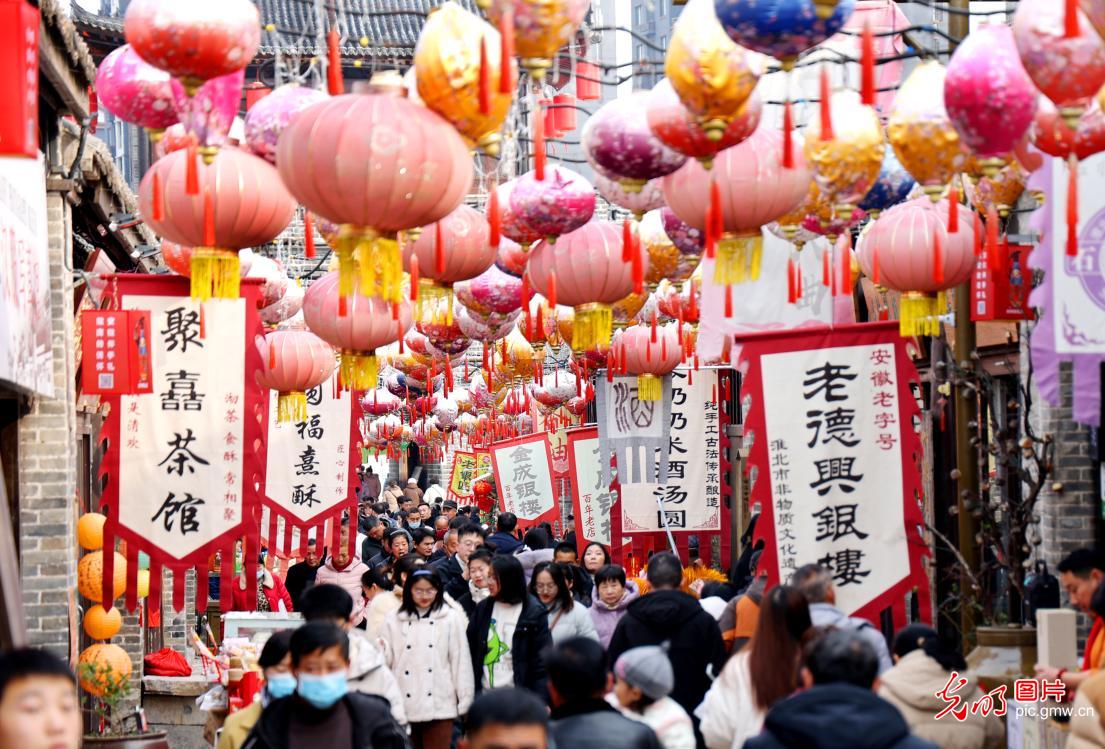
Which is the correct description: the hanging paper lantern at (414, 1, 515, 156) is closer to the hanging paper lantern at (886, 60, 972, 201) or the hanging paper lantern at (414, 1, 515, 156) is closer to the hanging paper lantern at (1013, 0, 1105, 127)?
the hanging paper lantern at (886, 60, 972, 201)

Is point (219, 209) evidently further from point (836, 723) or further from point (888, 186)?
point (836, 723)

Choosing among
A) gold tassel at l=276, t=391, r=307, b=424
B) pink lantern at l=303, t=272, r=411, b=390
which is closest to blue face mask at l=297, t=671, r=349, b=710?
pink lantern at l=303, t=272, r=411, b=390

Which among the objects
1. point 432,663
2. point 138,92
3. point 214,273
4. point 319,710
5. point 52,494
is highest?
point 138,92

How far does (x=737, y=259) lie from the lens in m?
8.95

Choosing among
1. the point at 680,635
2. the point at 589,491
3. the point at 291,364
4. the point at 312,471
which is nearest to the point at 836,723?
the point at 680,635

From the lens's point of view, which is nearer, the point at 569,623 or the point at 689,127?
the point at 689,127

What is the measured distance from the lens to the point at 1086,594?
28.3ft

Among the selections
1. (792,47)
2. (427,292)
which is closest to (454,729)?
(427,292)

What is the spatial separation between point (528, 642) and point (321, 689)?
15.2 ft

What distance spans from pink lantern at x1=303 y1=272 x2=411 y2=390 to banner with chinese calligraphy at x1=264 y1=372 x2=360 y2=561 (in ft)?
16.9

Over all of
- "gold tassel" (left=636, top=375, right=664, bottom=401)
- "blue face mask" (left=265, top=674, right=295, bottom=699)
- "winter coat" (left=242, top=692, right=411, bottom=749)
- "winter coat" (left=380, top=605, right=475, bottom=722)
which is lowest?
"winter coat" (left=380, top=605, right=475, bottom=722)

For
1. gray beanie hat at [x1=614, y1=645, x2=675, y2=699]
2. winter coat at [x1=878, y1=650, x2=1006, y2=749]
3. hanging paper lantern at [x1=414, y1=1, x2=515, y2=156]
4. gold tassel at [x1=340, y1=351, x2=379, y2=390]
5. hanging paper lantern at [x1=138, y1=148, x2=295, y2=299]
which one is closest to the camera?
gray beanie hat at [x1=614, y1=645, x2=675, y2=699]

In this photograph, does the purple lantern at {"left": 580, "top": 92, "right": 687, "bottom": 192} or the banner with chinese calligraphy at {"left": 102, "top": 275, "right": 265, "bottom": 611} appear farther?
the banner with chinese calligraphy at {"left": 102, "top": 275, "right": 265, "bottom": 611}

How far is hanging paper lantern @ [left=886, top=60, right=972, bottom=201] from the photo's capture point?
7953mm
